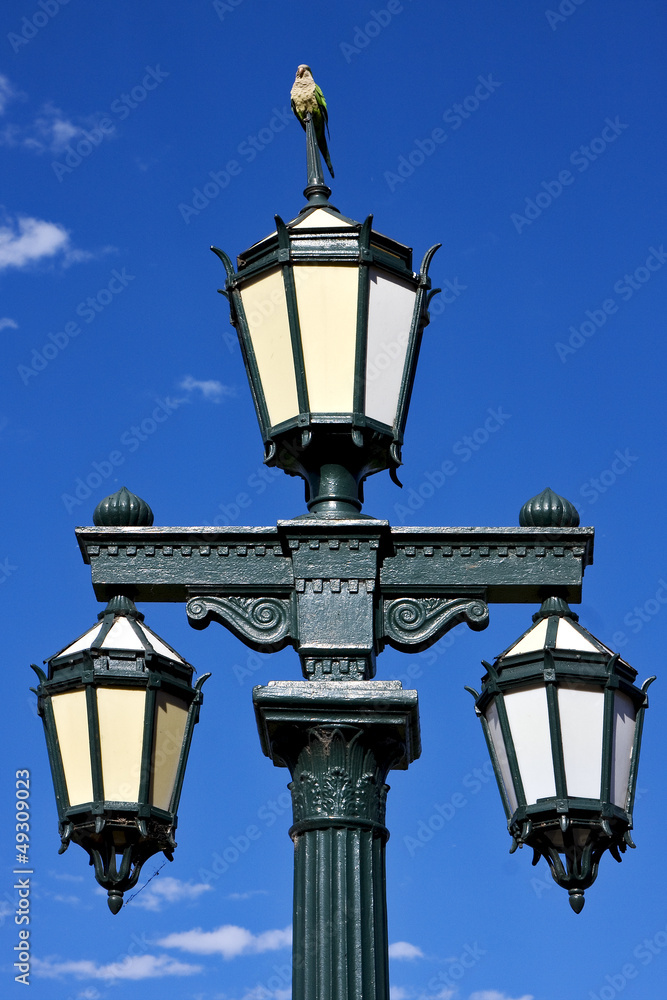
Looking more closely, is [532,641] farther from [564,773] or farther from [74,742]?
[74,742]

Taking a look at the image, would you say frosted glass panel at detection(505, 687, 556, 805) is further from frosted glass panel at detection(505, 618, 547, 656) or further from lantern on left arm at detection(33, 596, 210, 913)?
lantern on left arm at detection(33, 596, 210, 913)

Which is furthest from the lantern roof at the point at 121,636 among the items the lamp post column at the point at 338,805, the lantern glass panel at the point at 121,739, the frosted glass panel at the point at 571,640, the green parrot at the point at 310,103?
the green parrot at the point at 310,103

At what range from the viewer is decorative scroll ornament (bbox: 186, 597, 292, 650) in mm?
4590

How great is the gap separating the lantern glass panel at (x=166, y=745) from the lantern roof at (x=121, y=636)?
0.49 ft

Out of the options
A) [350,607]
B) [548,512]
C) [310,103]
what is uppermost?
[310,103]

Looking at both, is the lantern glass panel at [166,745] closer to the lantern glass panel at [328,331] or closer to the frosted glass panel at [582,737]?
the lantern glass panel at [328,331]

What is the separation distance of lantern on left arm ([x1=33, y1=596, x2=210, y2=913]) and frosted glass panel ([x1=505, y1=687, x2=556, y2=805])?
1.01 meters

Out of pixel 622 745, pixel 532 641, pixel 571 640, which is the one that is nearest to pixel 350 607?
pixel 532 641

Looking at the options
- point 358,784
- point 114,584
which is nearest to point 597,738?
point 358,784

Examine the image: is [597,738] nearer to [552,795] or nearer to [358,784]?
[552,795]

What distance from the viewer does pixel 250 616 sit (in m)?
4.63

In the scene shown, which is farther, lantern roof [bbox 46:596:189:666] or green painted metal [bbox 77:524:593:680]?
green painted metal [bbox 77:524:593:680]

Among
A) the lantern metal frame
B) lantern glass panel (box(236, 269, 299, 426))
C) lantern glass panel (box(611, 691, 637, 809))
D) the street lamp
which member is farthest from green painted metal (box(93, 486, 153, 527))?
lantern glass panel (box(611, 691, 637, 809))

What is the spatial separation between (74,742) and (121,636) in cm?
37
